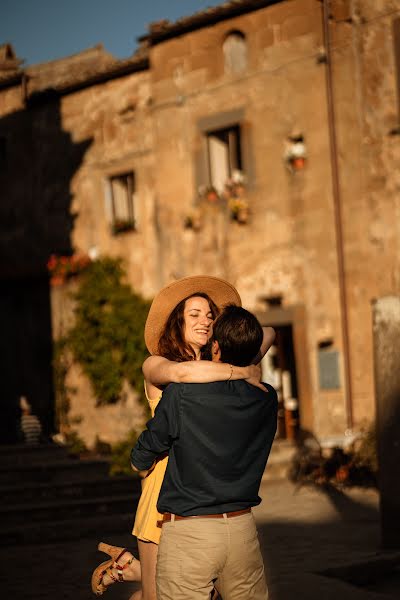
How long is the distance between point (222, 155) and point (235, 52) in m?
1.66

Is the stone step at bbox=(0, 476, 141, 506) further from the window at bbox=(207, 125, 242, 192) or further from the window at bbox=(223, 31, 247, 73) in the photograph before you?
the window at bbox=(223, 31, 247, 73)

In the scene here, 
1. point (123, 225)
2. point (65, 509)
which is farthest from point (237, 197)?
point (65, 509)

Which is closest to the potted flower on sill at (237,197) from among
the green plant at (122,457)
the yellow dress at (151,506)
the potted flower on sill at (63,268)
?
the potted flower on sill at (63,268)

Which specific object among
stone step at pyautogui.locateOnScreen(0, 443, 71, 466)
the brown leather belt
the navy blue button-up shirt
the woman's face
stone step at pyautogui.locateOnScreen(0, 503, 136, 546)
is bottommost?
stone step at pyautogui.locateOnScreen(0, 503, 136, 546)

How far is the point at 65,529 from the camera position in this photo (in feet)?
34.1

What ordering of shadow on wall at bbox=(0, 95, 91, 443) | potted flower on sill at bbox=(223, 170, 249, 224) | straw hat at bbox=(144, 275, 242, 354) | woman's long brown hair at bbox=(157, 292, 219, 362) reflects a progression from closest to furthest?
woman's long brown hair at bbox=(157, 292, 219, 362)
straw hat at bbox=(144, 275, 242, 354)
potted flower on sill at bbox=(223, 170, 249, 224)
shadow on wall at bbox=(0, 95, 91, 443)

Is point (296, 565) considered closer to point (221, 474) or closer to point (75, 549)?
point (75, 549)

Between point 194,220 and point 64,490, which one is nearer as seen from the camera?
point 64,490

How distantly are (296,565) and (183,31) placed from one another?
11807mm

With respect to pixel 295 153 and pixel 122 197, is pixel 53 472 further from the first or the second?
pixel 122 197

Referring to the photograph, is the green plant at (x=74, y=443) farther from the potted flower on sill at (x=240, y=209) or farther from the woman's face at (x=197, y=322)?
the woman's face at (x=197, y=322)

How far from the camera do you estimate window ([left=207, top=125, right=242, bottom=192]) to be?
17.2 meters

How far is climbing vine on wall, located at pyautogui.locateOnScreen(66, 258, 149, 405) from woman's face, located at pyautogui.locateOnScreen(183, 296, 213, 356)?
11.5 meters

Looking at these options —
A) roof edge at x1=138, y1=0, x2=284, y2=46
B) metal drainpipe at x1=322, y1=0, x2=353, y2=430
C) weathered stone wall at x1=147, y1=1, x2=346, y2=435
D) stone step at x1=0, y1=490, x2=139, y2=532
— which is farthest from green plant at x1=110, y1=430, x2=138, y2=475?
roof edge at x1=138, y1=0, x2=284, y2=46
